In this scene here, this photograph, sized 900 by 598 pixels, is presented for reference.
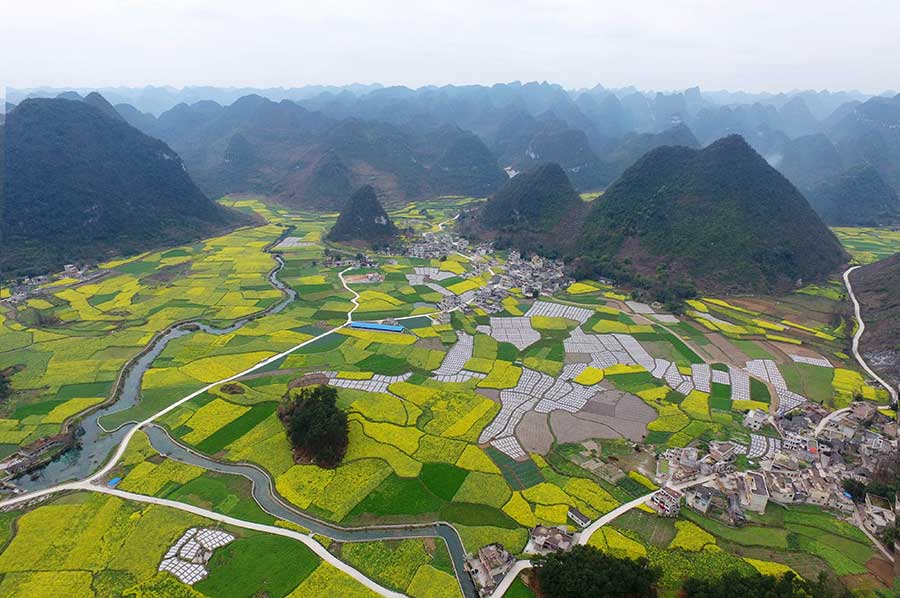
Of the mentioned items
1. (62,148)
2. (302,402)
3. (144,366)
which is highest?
(62,148)

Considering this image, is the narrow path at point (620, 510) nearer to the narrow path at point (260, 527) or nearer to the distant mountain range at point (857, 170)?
the narrow path at point (260, 527)

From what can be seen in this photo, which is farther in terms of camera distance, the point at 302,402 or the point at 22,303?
the point at 22,303

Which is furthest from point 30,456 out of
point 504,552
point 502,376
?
point 502,376

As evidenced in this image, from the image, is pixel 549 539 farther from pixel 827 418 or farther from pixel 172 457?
pixel 827 418

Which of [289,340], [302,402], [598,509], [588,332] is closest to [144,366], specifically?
[289,340]

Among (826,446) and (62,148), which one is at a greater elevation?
(62,148)

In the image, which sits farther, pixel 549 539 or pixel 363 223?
pixel 363 223

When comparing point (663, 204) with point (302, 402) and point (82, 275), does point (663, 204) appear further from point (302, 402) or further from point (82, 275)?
point (82, 275)
